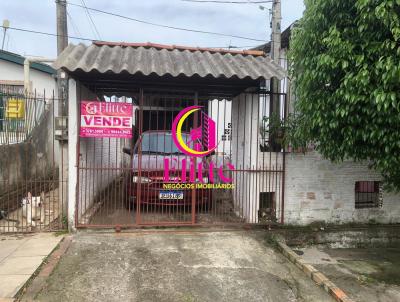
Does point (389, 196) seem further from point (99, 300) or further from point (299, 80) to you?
point (99, 300)

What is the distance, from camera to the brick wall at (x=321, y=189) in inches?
242

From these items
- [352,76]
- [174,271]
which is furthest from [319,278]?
[352,76]

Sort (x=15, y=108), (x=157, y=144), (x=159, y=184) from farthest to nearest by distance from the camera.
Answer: (x=157, y=144) → (x=159, y=184) → (x=15, y=108)

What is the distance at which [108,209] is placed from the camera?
6852mm

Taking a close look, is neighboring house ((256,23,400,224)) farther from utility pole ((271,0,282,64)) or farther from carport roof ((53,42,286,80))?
utility pole ((271,0,282,64))

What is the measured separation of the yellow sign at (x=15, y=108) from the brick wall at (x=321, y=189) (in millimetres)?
4899

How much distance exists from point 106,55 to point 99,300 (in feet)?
Result: 13.3

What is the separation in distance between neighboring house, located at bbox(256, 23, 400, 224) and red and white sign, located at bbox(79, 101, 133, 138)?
2.94 meters

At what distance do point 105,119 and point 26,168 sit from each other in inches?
106

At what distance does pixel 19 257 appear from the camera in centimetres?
469

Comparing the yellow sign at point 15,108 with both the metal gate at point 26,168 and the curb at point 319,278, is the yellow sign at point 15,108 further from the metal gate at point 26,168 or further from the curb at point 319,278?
the curb at point 319,278

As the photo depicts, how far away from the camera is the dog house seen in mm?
5648

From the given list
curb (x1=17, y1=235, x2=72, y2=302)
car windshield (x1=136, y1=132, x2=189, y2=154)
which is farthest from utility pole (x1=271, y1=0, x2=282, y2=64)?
curb (x1=17, y1=235, x2=72, y2=302)

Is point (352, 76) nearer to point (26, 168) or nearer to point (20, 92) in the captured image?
point (26, 168)
